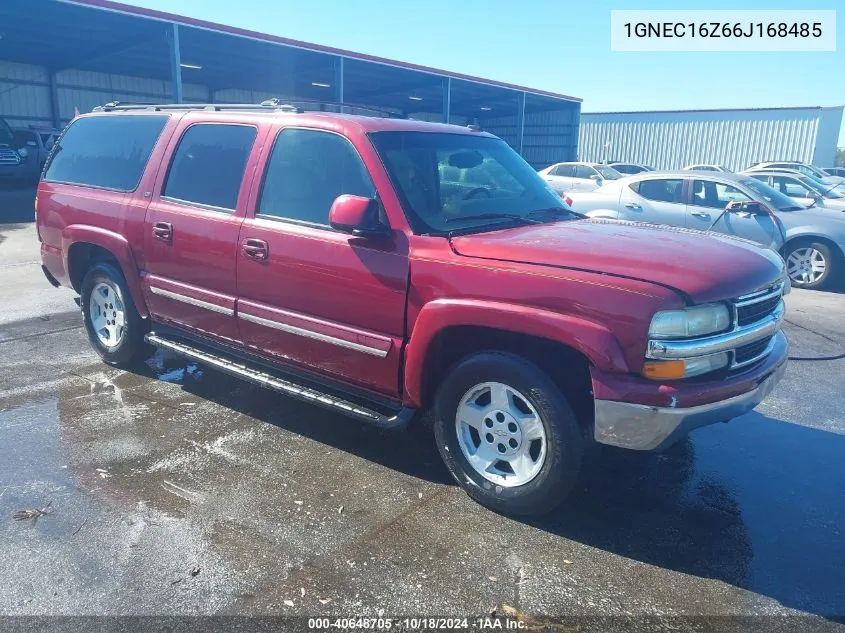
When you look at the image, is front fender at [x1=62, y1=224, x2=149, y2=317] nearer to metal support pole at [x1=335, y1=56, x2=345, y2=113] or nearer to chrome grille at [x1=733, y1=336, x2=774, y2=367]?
chrome grille at [x1=733, y1=336, x2=774, y2=367]

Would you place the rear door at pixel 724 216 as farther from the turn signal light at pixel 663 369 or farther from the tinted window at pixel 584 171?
the tinted window at pixel 584 171

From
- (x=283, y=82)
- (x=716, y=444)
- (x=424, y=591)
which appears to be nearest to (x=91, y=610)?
(x=424, y=591)

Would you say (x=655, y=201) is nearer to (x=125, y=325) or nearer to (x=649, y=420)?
(x=125, y=325)

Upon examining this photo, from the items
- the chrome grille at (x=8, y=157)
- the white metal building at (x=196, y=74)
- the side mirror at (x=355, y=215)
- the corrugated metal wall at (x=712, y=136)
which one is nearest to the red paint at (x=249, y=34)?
the white metal building at (x=196, y=74)

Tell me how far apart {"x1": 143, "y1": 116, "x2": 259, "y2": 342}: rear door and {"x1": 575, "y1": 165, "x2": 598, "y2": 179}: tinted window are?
56.1ft

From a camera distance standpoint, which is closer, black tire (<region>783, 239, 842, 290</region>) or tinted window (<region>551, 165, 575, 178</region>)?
black tire (<region>783, 239, 842, 290</region>)

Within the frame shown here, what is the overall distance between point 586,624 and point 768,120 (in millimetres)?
35003

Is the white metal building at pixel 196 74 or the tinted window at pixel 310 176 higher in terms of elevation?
the white metal building at pixel 196 74

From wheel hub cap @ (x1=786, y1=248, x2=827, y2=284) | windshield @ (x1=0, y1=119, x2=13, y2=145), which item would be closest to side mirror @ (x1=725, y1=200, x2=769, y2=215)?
wheel hub cap @ (x1=786, y1=248, x2=827, y2=284)

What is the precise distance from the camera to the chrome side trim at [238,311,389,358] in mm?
3654

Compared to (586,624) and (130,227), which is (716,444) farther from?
(130,227)

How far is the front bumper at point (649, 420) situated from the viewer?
9.34 feet

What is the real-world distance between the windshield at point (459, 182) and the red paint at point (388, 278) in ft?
0.39

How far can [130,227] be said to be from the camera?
16.1 ft
